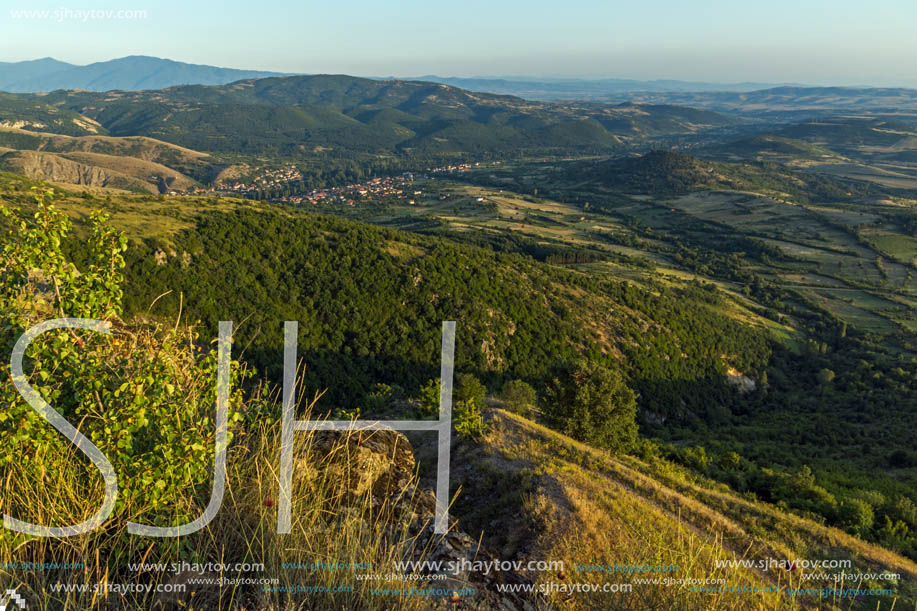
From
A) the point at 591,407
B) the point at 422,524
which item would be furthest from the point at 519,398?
the point at 422,524

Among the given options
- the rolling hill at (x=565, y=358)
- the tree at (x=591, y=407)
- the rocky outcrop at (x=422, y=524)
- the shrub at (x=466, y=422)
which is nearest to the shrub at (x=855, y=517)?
the rolling hill at (x=565, y=358)

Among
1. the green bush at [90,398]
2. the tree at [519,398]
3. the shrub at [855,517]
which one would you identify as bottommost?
the tree at [519,398]

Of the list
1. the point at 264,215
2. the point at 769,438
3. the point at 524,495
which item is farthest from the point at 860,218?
the point at 524,495

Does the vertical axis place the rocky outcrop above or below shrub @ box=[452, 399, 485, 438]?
above

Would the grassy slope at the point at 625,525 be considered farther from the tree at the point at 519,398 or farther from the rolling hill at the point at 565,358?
the tree at the point at 519,398

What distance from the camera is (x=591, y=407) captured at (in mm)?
28656

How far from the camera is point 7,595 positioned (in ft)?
12.2

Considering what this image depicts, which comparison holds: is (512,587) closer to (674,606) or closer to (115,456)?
(674,606)

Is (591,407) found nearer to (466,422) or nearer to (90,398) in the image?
(466,422)

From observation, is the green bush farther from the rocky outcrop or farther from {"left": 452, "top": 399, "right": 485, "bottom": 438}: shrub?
{"left": 452, "top": 399, "right": 485, "bottom": 438}: shrub

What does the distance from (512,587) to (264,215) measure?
307 ft

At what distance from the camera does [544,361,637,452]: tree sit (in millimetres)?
28062

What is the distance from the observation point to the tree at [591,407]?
28062mm

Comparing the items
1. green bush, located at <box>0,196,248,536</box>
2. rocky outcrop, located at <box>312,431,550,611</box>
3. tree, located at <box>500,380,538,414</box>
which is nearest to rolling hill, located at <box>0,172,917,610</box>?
green bush, located at <box>0,196,248,536</box>
